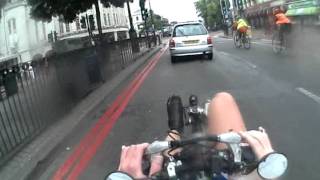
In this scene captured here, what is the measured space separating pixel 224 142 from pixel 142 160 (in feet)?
1.37

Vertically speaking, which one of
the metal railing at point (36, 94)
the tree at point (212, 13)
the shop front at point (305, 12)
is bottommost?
the metal railing at point (36, 94)

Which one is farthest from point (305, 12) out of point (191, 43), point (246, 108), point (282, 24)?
point (246, 108)

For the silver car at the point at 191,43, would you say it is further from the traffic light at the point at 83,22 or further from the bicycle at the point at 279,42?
the traffic light at the point at 83,22

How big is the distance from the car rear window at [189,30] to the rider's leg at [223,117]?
846 inches

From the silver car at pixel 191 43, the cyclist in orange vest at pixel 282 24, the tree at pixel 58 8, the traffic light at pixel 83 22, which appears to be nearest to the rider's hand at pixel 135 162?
the tree at pixel 58 8

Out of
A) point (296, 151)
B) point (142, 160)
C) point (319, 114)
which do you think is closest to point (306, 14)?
point (319, 114)

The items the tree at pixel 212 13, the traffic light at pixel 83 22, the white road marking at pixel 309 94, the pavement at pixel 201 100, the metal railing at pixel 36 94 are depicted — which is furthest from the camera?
the tree at pixel 212 13

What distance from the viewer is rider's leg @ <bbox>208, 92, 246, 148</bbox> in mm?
3662

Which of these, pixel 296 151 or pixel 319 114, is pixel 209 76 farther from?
pixel 296 151

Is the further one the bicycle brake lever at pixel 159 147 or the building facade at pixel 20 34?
the building facade at pixel 20 34

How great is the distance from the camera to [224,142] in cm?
285

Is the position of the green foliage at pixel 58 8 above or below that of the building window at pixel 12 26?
above

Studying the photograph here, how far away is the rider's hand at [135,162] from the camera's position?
9.48 ft

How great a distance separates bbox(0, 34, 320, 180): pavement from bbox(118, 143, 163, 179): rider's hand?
3.72m
